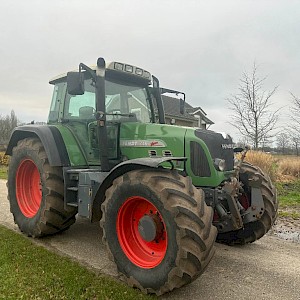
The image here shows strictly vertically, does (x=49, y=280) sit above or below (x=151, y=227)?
below

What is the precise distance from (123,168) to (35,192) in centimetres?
260

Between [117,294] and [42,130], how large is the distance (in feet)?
8.99

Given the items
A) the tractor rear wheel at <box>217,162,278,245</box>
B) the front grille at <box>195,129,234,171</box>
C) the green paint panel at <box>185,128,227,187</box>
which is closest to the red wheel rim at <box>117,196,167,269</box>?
the green paint panel at <box>185,128,227,187</box>

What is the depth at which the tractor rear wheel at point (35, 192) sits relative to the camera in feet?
16.2

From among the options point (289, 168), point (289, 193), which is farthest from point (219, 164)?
point (289, 168)

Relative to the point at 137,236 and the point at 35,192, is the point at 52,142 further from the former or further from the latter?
the point at 137,236

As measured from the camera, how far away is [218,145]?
4414mm

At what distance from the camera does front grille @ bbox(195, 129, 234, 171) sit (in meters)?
4.29

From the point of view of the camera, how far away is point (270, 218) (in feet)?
15.9

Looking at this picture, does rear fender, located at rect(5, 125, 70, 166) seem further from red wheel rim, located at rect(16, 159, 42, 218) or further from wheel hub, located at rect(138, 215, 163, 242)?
wheel hub, located at rect(138, 215, 163, 242)

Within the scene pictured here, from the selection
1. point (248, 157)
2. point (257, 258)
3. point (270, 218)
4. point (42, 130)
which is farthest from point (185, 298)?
point (248, 157)

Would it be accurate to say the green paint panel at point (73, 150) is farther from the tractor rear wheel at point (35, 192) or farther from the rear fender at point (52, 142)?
the tractor rear wheel at point (35, 192)

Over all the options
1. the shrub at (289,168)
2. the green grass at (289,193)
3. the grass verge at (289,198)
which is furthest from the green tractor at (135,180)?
the shrub at (289,168)

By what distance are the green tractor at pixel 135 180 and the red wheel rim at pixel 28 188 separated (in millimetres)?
17
